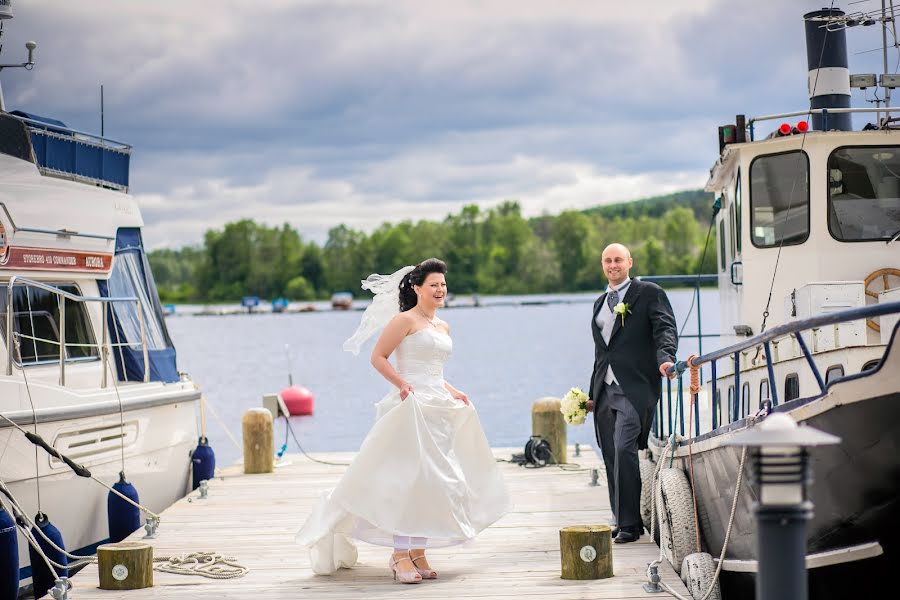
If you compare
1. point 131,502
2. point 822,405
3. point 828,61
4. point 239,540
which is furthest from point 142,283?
point 822,405

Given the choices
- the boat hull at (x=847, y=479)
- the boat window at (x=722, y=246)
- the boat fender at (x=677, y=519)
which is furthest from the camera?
the boat window at (x=722, y=246)

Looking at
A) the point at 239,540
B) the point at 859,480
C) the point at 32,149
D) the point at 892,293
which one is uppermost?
the point at 32,149

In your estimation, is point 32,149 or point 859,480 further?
point 32,149

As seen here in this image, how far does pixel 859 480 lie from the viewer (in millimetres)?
6551

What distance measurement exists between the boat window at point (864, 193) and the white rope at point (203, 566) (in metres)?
5.65

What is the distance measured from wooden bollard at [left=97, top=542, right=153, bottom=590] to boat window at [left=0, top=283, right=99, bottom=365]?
10.00 feet

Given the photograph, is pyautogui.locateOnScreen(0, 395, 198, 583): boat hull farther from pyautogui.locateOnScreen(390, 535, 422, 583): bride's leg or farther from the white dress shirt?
the white dress shirt

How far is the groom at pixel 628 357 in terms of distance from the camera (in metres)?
8.61

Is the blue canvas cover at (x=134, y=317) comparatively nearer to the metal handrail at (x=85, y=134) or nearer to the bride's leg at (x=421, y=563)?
the metal handrail at (x=85, y=134)

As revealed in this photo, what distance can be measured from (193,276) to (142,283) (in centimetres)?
12283

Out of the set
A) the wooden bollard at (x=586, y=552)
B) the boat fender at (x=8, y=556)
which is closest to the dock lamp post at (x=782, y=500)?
the wooden bollard at (x=586, y=552)

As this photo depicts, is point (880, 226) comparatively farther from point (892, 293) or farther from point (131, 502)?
point (131, 502)

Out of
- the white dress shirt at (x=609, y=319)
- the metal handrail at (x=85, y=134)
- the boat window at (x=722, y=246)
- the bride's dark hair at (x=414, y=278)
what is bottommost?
the white dress shirt at (x=609, y=319)

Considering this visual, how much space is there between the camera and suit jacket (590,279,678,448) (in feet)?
28.2
